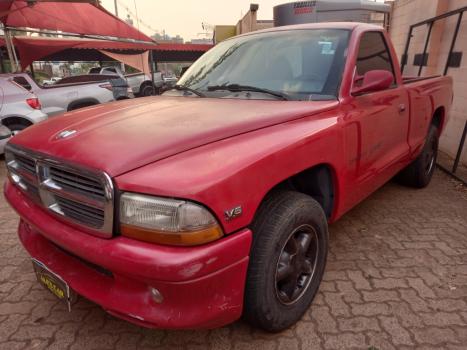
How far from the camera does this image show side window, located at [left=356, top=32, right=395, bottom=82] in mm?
2945

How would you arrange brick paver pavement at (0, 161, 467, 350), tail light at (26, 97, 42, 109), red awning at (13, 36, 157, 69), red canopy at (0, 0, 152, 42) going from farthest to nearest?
red awning at (13, 36, 157, 69)
red canopy at (0, 0, 152, 42)
tail light at (26, 97, 42, 109)
brick paver pavement at (0, 161, 467, 350)

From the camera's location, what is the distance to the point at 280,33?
10.3 ft

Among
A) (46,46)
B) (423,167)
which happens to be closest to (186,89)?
(423,167)

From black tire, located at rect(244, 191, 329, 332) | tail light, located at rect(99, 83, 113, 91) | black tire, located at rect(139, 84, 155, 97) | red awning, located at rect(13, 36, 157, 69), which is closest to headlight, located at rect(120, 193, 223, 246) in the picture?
black tire, located at rect(244, 191, 329, 332)

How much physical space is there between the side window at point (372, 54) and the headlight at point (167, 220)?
5.96 ft

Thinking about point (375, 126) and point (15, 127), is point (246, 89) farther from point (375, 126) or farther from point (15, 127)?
point (15, 127)

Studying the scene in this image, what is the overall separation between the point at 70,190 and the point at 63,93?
7.50m

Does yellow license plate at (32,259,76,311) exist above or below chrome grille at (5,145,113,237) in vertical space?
below

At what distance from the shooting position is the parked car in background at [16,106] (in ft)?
21.6

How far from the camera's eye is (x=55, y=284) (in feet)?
6.57

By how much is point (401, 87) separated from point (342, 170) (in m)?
1.50

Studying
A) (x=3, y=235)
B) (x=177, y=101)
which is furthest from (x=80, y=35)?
(x=177, y=101)

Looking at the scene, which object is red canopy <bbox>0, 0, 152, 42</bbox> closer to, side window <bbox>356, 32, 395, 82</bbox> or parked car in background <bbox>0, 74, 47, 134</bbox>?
parked car in background <bbox>0, 74, 47, 134</bbox>

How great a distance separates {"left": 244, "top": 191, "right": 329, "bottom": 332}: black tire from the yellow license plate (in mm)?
921
